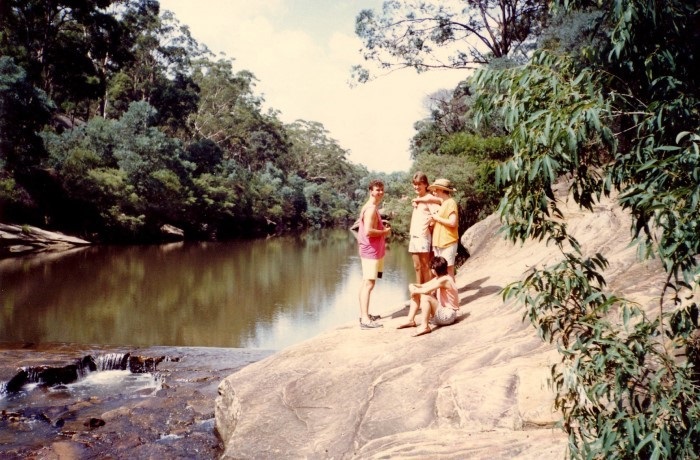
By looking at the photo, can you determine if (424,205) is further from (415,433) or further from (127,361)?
(127,361)

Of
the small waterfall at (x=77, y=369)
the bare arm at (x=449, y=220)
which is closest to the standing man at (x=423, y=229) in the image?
the bare arm at (x=449, y=220)

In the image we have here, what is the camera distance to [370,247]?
5867 mm

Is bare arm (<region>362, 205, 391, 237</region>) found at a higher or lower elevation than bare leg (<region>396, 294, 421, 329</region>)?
higher

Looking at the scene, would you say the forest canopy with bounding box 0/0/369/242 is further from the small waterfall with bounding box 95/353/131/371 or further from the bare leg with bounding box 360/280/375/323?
the bare leg with bounding box 360/280/375/323

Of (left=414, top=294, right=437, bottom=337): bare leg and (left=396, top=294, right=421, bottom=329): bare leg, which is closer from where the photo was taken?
(left=414, top=294, right=437, bottom=337): bare leg

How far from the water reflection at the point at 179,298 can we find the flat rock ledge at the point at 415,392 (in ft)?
11.4

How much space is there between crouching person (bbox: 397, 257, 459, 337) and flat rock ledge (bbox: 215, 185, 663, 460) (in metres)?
0.11

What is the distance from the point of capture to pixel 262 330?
457 inches

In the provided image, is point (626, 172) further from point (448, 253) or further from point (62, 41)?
point (62, 41)

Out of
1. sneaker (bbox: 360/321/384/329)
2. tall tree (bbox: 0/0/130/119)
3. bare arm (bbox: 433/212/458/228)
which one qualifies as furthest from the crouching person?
tall tree (bbox: 0/0/130/119)

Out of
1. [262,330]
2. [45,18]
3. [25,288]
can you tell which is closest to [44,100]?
[45,18]

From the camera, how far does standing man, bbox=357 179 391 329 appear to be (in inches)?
226

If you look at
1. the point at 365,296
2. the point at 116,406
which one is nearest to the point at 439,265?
the point at 365,296

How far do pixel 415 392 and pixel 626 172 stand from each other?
243 centimetres
